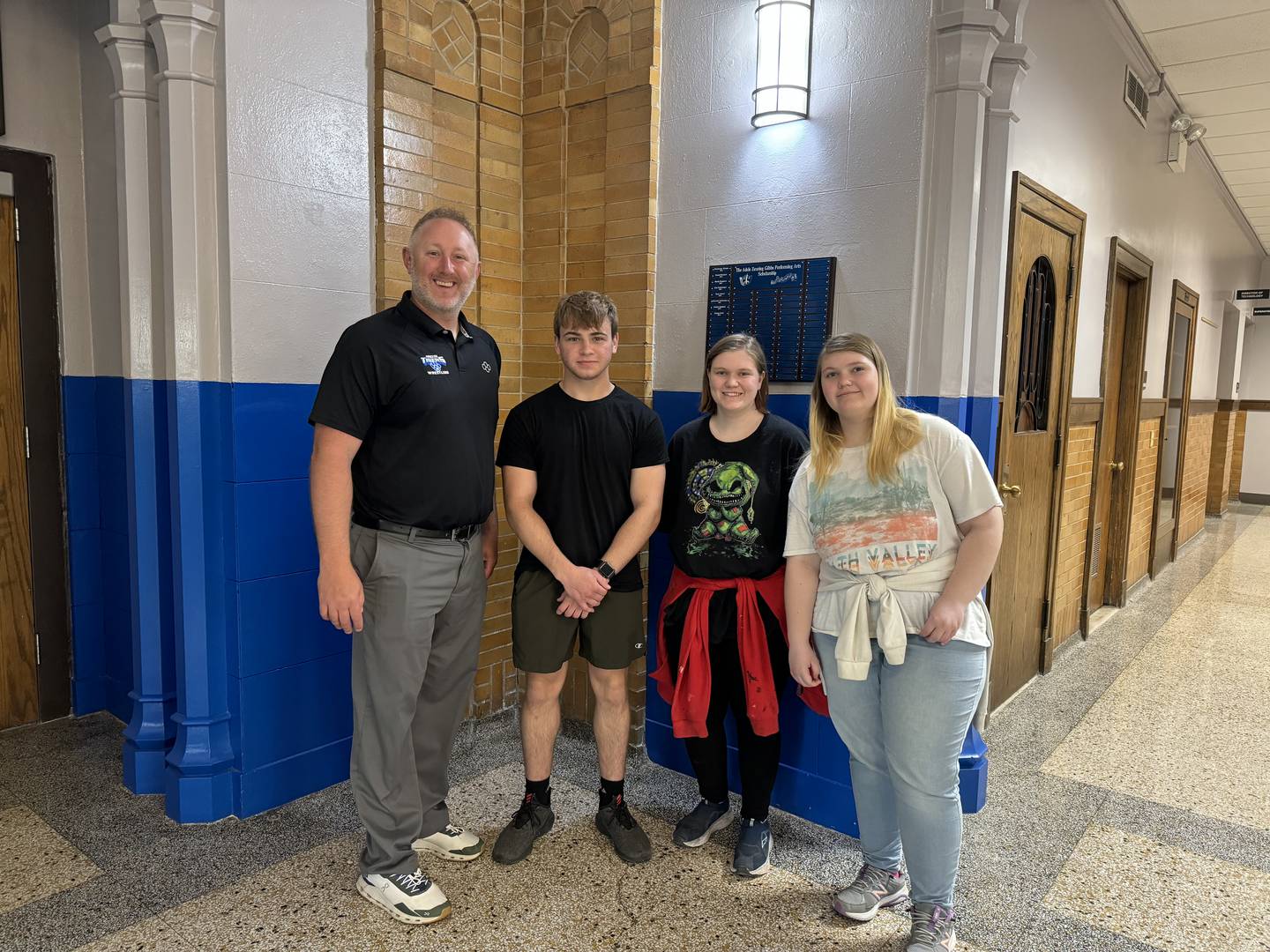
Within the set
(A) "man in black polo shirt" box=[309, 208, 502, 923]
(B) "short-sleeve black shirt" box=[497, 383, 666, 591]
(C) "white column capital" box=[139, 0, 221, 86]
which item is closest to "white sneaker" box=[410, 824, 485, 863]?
(A) "man in black polo shirt" box=[309, 208, 502, 923]

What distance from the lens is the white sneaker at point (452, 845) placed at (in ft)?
8.06

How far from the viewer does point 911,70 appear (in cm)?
250

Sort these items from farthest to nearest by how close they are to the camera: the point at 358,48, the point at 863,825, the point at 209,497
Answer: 1. the point at 358,48
2. the point at 209,497
3. the point at 863,825

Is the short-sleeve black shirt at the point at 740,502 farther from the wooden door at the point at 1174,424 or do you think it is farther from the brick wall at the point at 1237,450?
the brick wall at the point at 1237,450

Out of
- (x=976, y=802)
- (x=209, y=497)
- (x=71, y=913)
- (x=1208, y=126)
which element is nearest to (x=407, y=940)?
(x=71, y=913)

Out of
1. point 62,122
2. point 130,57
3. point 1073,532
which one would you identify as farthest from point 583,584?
point 1073,532

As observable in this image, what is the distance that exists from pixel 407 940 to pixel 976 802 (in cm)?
176

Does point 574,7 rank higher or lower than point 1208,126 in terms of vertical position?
lower

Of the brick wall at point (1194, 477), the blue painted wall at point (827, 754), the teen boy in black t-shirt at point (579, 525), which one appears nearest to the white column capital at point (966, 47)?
the blue painted wall at point (827, 754)

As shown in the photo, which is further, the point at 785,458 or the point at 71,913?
the point at 785,458

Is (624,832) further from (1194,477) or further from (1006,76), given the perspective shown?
(1194,477)

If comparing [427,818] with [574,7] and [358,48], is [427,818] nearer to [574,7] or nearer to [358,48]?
[358,48]

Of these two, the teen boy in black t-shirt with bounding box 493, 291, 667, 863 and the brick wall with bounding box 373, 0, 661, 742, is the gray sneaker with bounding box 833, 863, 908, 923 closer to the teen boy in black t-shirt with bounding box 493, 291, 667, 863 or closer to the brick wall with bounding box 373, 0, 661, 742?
the teen boy in black t-shirt with bounding box 493, 291, 667, 863

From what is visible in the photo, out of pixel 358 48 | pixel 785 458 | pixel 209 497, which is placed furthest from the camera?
pixel 358 48
